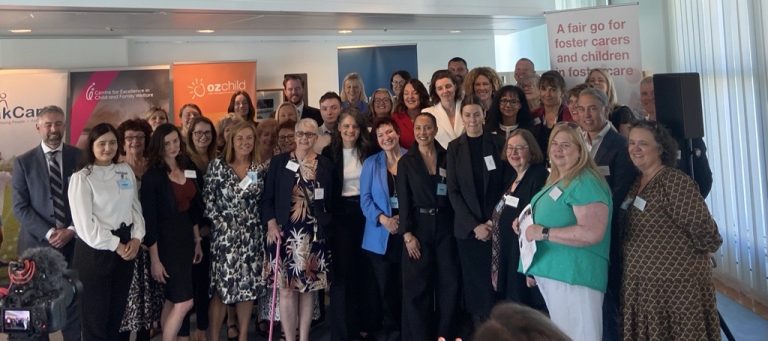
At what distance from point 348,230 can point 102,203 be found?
153 centimetres

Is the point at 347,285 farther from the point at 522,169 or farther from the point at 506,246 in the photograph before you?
the point at 522,169

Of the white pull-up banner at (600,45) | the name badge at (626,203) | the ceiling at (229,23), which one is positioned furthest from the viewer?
the ceiling at (229,23)

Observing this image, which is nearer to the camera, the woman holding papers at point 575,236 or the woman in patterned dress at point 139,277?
the woman holding papers at point 575,236

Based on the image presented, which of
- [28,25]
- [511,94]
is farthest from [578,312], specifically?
[28,25]

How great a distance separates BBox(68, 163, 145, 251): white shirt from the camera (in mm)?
3410

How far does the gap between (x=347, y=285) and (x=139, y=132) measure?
166cm

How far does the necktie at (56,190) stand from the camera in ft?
13.2

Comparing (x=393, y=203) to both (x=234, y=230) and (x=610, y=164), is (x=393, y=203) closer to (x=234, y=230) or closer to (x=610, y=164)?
(x=234, y=230)

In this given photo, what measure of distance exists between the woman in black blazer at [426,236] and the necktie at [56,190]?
2.12 m

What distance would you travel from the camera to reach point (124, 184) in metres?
3.56

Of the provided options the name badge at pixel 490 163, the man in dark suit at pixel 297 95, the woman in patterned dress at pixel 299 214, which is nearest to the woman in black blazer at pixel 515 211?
the name badge at pixel 490 163

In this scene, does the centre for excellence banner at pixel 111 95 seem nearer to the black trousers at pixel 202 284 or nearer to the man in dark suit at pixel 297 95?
the man in dark suit at pixel 297 95

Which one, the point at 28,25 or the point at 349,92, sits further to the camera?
the point at 28,25

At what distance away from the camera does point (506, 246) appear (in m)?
3.69
